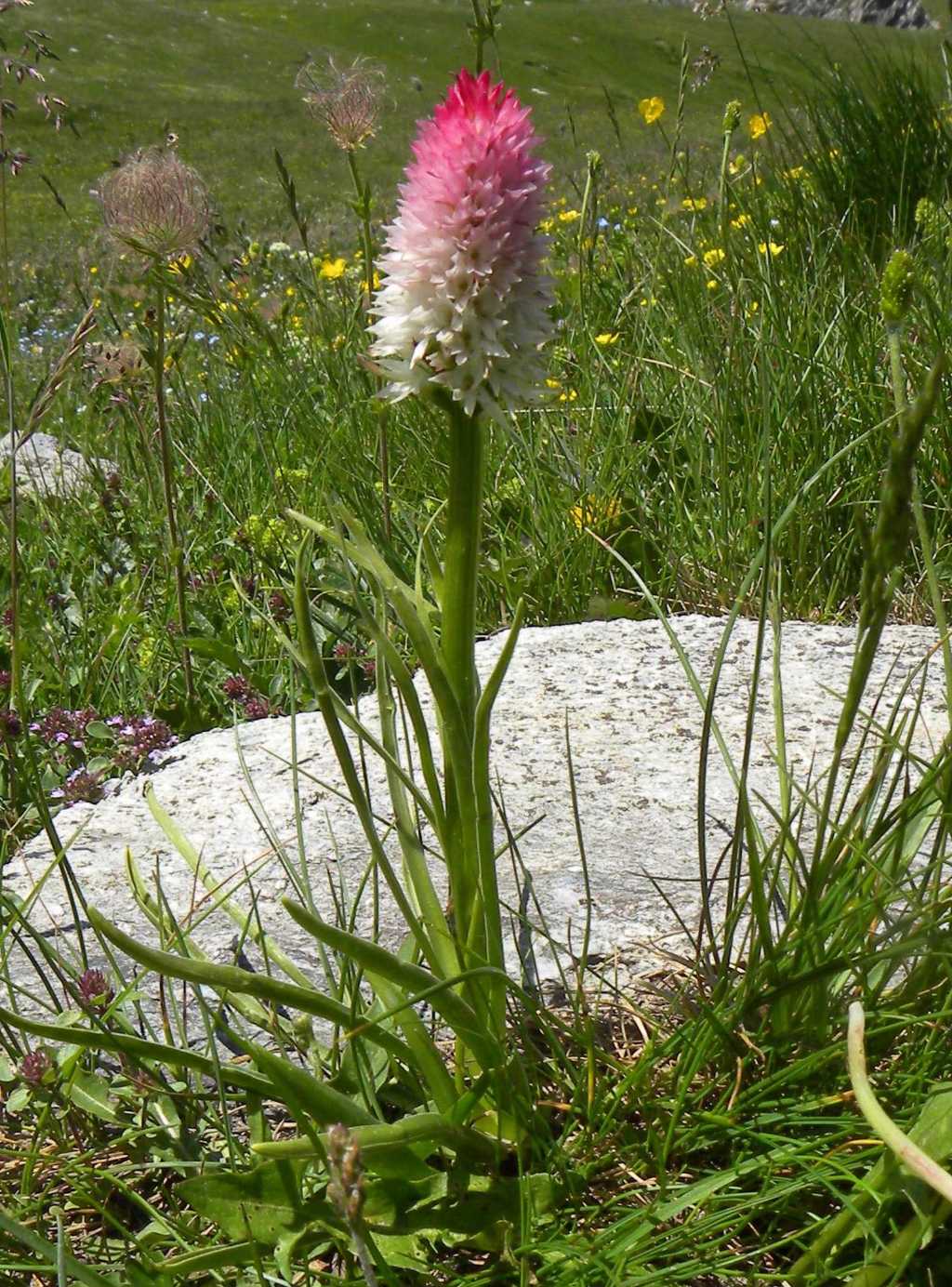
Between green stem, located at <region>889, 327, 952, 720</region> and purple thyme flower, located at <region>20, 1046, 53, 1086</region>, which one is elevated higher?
green stem, located at <region>889, 327, 952, 720</region>

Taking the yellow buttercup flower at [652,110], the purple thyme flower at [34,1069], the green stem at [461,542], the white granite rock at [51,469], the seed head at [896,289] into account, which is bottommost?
the purple thyme flower at [34,1069]

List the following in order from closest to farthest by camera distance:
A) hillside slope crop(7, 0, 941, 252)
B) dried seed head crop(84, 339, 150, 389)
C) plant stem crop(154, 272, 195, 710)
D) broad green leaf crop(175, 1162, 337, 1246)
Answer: broad green leaf crop(175, 1162, 337, 1246)
plant stem crop(154, 272, 195, 710)
dried seed head crop(84, 339, 150, 389)
hillside slope crop(7, 0, 941, 252)

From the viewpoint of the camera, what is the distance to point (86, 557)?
9.65ft

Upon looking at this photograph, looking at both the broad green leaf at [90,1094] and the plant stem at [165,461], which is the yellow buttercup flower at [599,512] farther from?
the broad green leaf at [90,1094]

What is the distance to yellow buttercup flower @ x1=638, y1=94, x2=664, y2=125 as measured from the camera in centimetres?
443

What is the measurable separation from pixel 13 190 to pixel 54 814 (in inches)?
1154

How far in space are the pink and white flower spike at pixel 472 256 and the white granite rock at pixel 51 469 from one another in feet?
6.87

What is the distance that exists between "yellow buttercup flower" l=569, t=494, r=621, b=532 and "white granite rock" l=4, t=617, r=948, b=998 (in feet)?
1.23

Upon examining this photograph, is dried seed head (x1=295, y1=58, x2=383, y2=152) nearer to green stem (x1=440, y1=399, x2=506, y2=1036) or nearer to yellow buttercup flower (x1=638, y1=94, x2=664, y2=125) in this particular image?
green stem (x1=440, y1=399, x2=506, y2=1036)

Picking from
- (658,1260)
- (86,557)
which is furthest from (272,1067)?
(86,557)

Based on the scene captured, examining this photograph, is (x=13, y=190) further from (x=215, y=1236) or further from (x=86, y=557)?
(x=215, y=1236)

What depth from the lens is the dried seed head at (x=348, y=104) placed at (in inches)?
79.8

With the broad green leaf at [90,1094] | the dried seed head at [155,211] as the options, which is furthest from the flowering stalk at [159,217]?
the broad green leaf at [90,1094]

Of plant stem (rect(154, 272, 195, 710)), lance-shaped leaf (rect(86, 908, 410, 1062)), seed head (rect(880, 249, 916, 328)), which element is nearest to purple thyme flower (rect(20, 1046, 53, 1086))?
lance-shaped leaf (rect(86, 908, 410, 1062))
